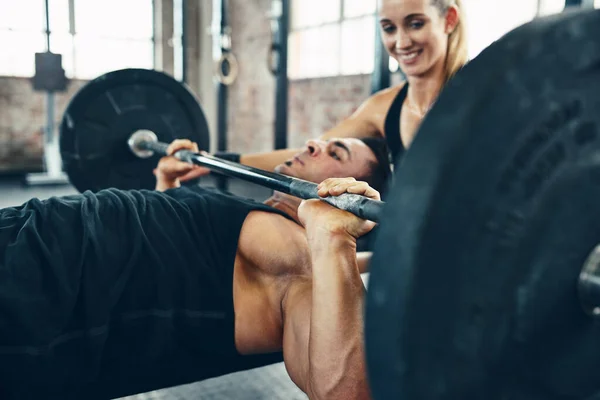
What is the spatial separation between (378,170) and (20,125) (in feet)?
19.5

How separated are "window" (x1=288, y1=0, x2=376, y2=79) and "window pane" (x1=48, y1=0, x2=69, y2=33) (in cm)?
263

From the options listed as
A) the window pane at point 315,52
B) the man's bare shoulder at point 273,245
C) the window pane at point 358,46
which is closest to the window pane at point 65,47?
the window pane at point 315,52

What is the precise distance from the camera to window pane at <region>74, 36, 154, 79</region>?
6.92 metres

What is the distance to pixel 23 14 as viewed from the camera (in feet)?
21.6

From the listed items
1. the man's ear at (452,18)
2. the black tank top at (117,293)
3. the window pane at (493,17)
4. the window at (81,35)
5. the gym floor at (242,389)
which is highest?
the window at (81,35)

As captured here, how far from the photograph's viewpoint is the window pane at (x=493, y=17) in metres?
3.70

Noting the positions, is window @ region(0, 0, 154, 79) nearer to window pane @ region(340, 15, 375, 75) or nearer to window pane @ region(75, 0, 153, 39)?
window pane @ region(75, 0, 153, 39)

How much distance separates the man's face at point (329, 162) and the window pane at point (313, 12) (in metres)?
4.10

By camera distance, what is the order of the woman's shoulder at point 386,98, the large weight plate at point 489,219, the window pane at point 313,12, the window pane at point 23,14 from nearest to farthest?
the large weight plate at point 489,219 < the woman's shoulder at point 386,98 < the window pane at point 313,12 < the window pane at point 23,14

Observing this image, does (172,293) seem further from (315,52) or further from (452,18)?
(315,52)


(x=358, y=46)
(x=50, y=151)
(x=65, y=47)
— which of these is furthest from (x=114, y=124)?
(x=65, y=47)

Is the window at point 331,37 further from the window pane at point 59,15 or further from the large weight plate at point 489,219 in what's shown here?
the large weight plate at point 489,219

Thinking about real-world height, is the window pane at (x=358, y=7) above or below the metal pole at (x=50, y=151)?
above

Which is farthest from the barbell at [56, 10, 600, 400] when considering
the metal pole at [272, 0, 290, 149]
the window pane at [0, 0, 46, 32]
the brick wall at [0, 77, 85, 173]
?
the window pane at [0, 0, 46, 32]
